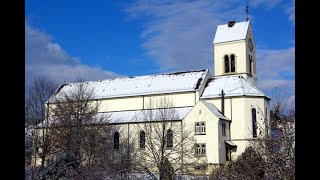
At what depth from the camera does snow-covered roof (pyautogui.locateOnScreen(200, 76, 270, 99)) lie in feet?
175

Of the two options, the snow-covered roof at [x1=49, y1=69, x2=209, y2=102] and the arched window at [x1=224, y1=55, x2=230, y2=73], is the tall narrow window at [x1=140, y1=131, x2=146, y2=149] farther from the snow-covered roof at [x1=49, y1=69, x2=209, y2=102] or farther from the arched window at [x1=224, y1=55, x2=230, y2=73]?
the arched window at [x1=224, y1=55, x2=230, y2=73]

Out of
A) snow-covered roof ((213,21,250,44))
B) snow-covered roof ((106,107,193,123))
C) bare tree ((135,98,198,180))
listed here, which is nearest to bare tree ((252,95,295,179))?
bare tree ((135,98,198,180))

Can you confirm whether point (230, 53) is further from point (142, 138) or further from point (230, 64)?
point (142, 138)

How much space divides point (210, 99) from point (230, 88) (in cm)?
281

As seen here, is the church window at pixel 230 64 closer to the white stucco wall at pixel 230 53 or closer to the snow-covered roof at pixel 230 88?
the white stucco wall at pixel 230 53

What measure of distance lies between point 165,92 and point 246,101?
10151 millimetres

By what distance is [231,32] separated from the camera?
63906 millimetres

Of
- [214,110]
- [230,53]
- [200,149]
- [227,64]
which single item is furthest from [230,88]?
[230,53]

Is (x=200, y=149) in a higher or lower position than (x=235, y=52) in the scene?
lower

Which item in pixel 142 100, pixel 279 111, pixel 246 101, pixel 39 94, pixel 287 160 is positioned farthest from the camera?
pixel 142 100
